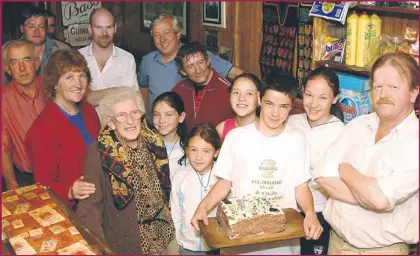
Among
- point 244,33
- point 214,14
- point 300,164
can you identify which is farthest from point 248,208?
point 214,14

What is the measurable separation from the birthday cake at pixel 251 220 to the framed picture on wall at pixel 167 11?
10.3 feet

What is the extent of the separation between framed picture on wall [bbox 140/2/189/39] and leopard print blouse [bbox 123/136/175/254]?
8.96ft

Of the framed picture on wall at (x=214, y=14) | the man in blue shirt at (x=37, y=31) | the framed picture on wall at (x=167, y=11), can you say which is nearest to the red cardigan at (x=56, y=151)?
the man in blue shirt at (x=37, y=31)

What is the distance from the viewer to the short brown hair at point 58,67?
2.88m

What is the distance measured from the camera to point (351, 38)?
332 cm

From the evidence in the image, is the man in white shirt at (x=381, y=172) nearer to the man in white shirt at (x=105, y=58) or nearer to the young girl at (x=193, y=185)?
the young girl at (x=193, y=185)

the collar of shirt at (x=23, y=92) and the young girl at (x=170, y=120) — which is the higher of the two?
the collar of shirt at (x=23, y=92)

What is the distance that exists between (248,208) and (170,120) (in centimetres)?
97

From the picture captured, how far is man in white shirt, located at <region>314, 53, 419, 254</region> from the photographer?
2018 millimetres

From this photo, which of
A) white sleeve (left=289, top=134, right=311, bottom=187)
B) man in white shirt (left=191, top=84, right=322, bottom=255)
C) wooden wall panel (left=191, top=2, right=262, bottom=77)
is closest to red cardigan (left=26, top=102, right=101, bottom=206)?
man in white shirt (left=191, top=84, right=322, bottom=255)

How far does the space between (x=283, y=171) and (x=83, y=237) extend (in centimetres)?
97

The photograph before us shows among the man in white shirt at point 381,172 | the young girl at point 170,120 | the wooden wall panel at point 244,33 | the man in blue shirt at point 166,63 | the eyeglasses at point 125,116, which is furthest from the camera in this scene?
the wooden wall panel at point 244,33

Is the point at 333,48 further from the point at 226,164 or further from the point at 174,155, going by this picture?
the point at 226,164

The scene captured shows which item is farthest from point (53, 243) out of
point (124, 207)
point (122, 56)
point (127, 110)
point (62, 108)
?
point (122, 56)
